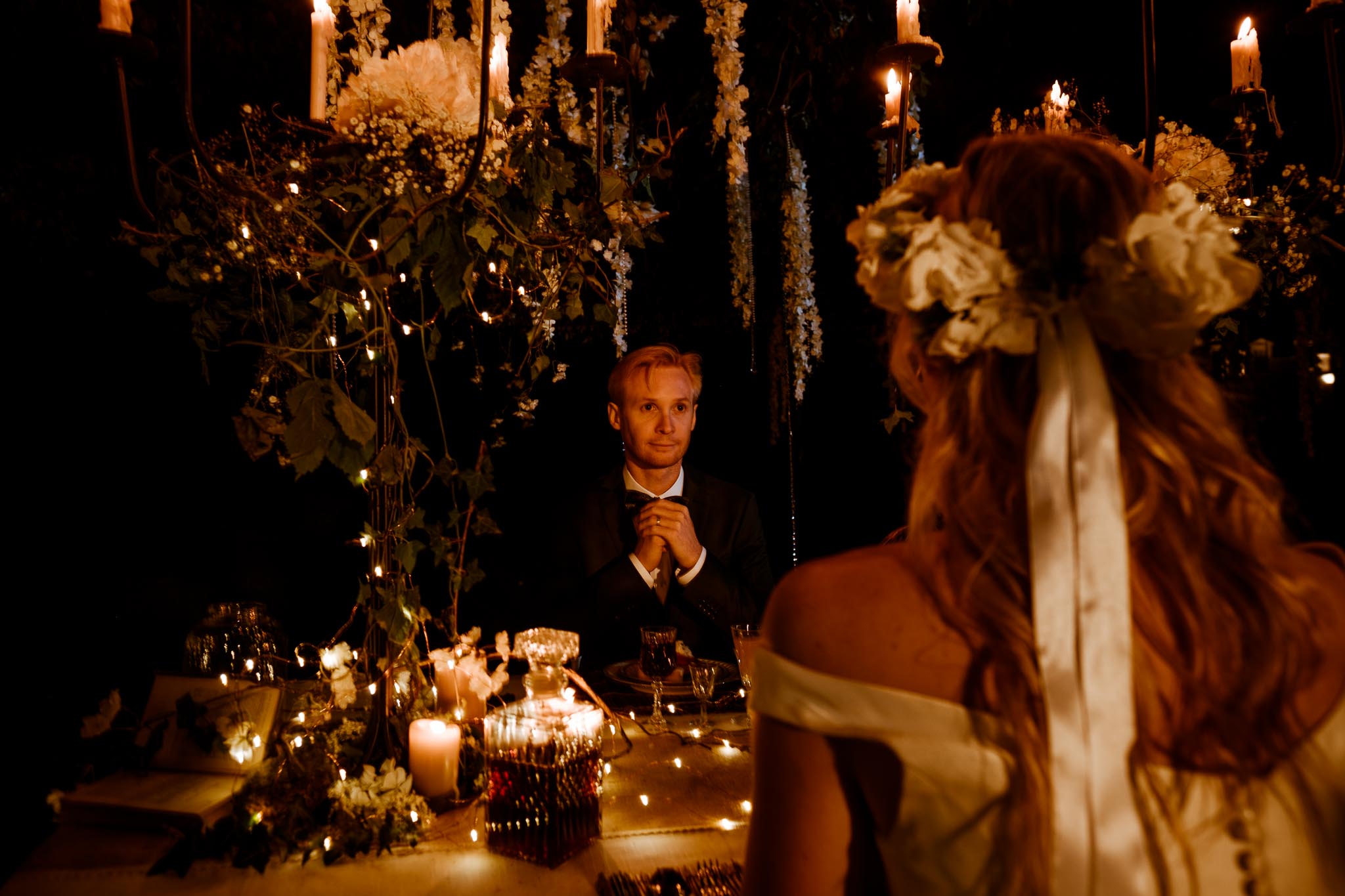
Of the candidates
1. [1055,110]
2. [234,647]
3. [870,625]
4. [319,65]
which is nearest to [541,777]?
[870,625]

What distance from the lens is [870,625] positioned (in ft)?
3.05

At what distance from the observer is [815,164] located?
15.0 feet

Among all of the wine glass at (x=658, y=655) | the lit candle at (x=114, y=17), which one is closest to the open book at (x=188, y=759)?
the wine glass at (x=658, y=655)

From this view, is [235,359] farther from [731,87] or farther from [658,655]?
[658,655]

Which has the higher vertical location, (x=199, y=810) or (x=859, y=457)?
(x=859, y=457)

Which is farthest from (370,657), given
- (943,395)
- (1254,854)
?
(1254,854)

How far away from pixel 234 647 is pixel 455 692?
546mm

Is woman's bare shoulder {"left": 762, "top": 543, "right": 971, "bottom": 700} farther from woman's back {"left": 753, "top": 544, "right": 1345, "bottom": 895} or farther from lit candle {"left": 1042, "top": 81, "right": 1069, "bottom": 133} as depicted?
lit candle {"left": 1042, "top": 81, "right": 1069, "bottom": 133}

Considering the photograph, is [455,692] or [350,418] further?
[455,692]

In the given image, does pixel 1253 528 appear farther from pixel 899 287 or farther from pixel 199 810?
pixel 199 810

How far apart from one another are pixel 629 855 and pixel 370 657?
709 mm

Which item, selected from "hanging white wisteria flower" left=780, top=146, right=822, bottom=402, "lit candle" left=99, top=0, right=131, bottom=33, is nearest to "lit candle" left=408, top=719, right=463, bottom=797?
"lit candle" left=99, top=0, right=131, bottom=33

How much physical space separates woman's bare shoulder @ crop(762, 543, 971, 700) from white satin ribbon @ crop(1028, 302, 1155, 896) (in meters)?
0.11

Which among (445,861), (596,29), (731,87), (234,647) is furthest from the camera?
(731,87)
